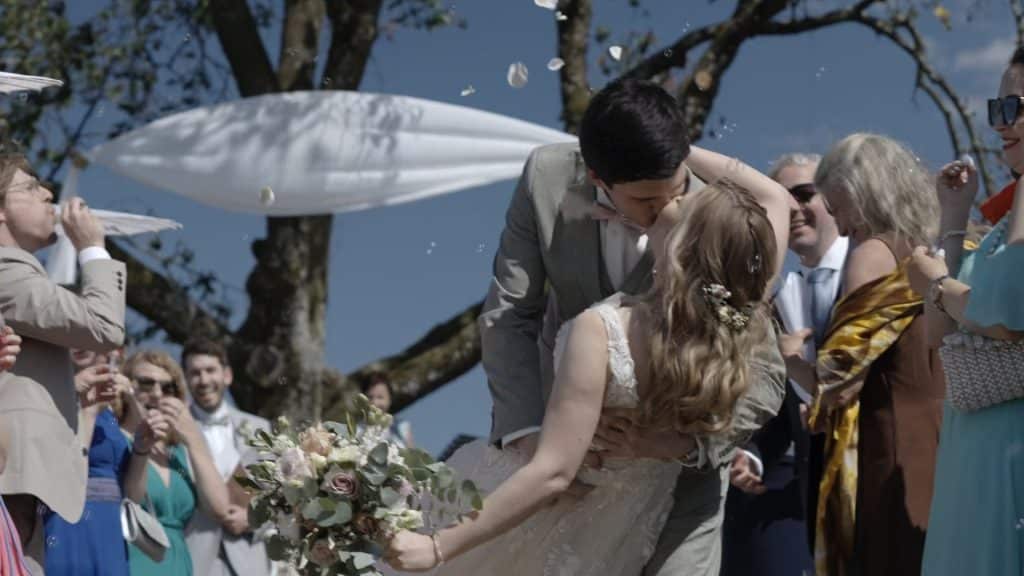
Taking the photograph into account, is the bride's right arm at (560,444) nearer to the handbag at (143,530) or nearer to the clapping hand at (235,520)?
the handbag at (143,530)

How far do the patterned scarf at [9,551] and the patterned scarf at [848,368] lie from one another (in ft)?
7.25

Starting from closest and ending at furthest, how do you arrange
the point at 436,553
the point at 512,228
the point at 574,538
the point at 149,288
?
1. the point at 436,553
2. the point at 574,538
3. the point at 512,228
4. the point at 149,288

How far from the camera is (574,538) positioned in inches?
151

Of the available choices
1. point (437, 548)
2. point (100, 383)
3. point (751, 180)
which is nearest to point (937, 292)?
point (751, 180)

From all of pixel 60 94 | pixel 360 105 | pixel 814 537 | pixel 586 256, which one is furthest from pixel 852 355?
pixel 60 94

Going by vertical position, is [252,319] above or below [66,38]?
below

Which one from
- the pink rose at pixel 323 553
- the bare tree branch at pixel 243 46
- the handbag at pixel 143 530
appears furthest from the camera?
the bare tree branch at pixel 243 46

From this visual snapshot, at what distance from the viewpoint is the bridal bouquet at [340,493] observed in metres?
3.43

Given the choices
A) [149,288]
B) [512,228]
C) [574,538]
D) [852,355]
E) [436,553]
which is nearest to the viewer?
[436,553]

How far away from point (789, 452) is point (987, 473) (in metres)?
1.81

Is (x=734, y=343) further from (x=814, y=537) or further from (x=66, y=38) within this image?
(x=66, y=38)

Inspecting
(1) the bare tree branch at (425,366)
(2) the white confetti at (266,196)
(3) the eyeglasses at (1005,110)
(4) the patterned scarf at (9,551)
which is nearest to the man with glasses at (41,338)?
(4) the patterned scarf at (9,551)

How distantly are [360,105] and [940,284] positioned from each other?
6.63m

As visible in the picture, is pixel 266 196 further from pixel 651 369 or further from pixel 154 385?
pixel 651 369
